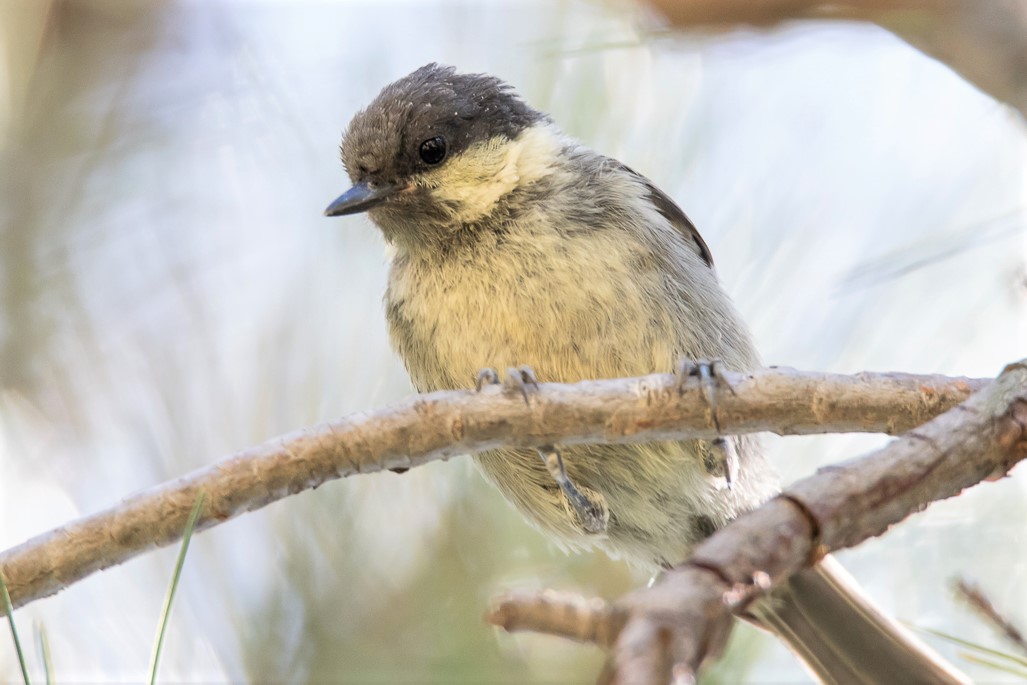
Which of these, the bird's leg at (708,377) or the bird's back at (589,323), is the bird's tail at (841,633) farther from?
the bird's leg at (708,377)

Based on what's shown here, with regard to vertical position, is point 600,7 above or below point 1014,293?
above

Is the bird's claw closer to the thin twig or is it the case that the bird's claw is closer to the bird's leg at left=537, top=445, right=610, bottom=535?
the thin twig

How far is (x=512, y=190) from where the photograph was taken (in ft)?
7.68

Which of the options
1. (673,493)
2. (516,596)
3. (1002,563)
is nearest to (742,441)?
(673,493)

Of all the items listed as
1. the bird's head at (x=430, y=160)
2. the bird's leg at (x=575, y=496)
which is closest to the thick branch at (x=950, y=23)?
the bird's head at (x=430, y=160)

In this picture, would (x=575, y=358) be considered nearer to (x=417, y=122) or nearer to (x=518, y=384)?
(x=518, y=384)

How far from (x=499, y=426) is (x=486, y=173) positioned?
3.13 ft

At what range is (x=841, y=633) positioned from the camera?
7.04 feet

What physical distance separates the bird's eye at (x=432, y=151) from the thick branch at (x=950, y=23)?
0.65 meters

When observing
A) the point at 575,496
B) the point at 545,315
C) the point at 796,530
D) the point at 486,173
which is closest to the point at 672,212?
the point at 486,173

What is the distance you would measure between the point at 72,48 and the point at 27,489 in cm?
146

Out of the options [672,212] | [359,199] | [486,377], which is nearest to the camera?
[486,377]

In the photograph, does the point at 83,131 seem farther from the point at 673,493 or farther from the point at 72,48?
the point at 673,493

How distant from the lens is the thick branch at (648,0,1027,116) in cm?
180
